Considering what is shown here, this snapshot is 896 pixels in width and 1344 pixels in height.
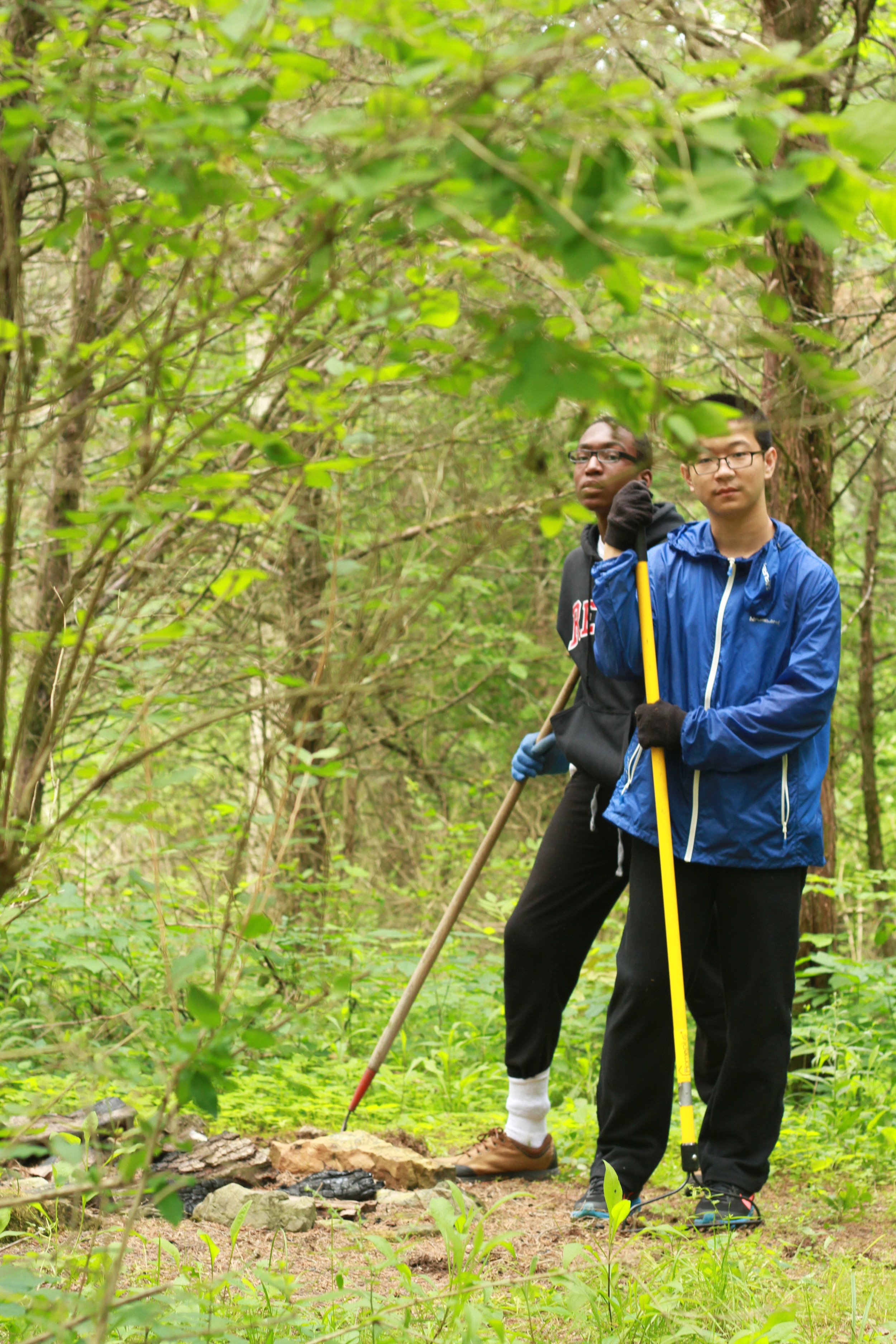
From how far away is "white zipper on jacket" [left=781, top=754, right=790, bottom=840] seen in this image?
3.20 meters

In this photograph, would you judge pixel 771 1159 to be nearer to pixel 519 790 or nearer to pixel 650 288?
pixel 519 790

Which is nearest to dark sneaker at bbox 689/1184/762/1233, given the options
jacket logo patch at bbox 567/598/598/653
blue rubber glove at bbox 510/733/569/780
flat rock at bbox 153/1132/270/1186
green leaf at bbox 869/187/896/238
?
flat rock at bbox 153/1132/270/1186

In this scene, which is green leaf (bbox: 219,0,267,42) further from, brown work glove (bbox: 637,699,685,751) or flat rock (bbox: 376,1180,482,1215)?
flat rock (bbox: 376,1180,482,1215)

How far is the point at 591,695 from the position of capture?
3.78m

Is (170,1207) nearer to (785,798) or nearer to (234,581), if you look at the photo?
(234,581)

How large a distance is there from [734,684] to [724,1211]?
4.70ft

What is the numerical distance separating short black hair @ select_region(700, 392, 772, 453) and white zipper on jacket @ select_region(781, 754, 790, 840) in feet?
3.00

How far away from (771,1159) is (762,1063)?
0.98 metres

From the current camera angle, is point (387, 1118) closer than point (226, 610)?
Yes

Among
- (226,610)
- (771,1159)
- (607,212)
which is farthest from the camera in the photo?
(226,610)

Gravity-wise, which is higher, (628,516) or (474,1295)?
(628,516)

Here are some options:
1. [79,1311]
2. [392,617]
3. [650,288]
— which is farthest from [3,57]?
[650,288]

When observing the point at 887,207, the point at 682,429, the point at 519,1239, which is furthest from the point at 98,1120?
the point at 887,207

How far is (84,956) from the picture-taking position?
4602 millimetres
